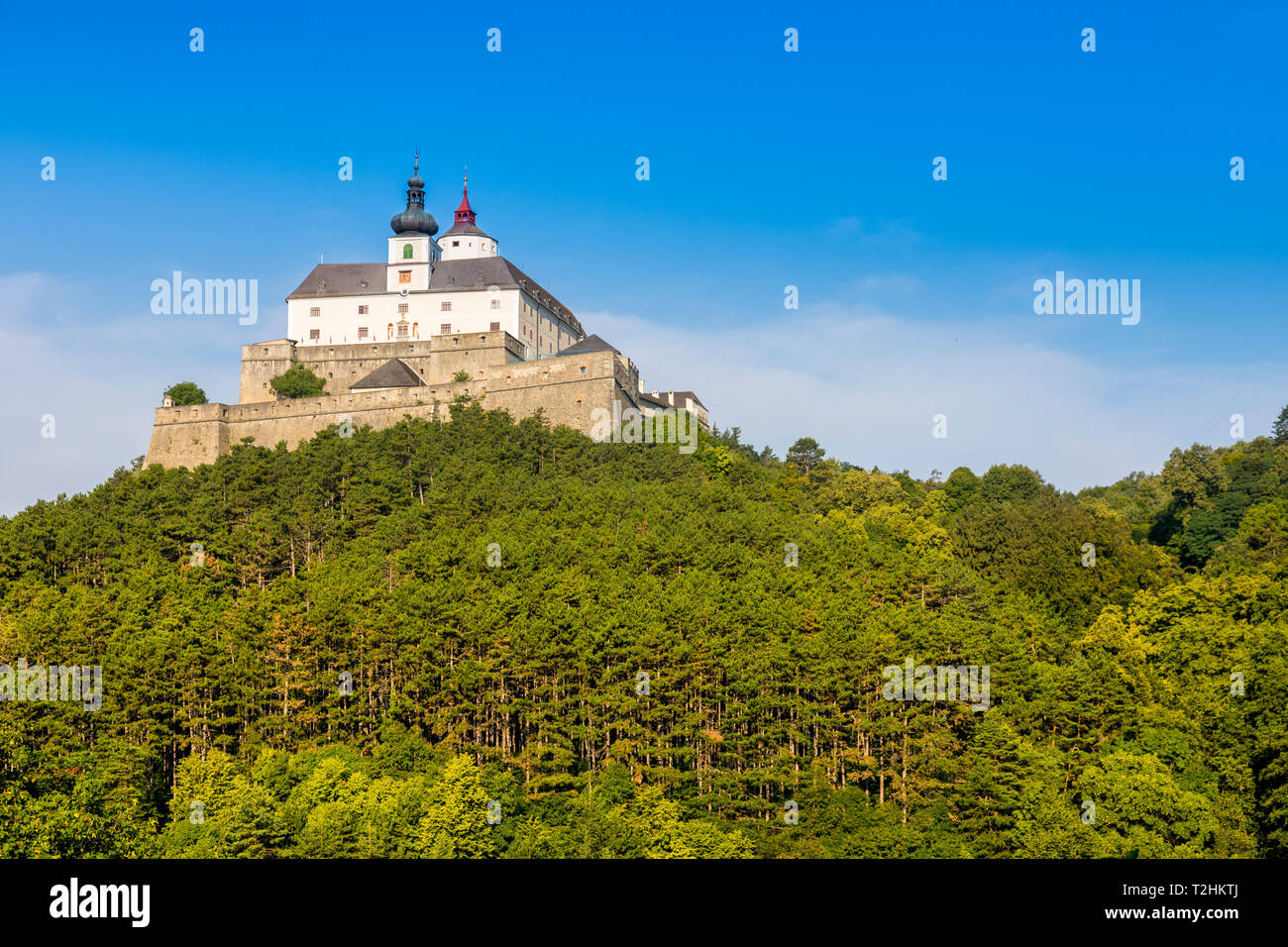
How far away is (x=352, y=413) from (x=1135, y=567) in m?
43.6

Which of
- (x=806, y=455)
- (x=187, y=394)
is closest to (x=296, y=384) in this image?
(x=187, y=394)

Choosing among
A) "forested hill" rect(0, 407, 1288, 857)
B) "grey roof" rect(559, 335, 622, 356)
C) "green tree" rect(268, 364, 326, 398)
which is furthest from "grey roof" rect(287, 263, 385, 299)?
"forested hill" rect(0, 407, 1288, 857)

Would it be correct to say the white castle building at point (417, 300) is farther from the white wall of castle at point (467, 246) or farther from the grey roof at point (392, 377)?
the grey roof at point (392, 377)

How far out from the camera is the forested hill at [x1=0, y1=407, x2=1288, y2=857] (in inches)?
1432

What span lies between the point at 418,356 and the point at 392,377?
392cm

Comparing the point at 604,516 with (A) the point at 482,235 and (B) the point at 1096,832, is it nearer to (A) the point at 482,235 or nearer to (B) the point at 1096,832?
(B) the point at 1096,832

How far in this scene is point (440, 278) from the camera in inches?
3425

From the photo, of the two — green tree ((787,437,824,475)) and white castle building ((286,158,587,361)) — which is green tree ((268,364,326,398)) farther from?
green tree ((787,437,824,475))

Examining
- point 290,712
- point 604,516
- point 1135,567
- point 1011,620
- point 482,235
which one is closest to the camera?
point 290,712

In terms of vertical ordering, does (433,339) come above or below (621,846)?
above

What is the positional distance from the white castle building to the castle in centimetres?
9

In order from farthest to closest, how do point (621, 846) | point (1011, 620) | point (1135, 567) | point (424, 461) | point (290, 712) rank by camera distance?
point (424, 461), point (1135, 567), point (1011, 620), point (290, 712), point (621, 846)
